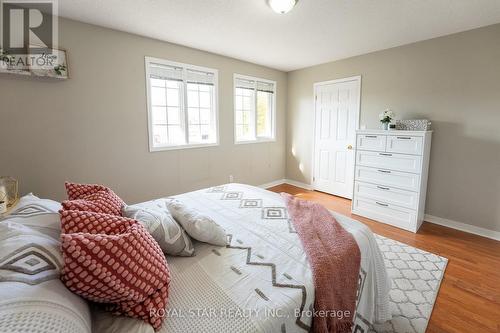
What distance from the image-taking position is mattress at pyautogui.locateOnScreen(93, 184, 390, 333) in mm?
921

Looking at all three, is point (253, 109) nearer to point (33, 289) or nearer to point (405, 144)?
point (405, 144)

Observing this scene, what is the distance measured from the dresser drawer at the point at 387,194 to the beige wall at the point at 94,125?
246cm

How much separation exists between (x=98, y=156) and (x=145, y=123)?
0.71 m

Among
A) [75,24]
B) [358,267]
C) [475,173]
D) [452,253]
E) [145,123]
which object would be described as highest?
[75,24]

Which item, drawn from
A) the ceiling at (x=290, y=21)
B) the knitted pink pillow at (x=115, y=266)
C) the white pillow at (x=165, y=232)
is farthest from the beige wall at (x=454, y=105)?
the knitted pink pillow at (x=115, y=266)

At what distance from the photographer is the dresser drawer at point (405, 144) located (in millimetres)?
2841

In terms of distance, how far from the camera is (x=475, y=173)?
289 centimetres

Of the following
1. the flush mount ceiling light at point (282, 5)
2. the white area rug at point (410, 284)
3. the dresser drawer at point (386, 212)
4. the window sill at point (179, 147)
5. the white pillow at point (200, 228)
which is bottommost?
the white area rug at point (410, 284)

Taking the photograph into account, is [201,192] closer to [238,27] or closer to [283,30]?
[238,27]

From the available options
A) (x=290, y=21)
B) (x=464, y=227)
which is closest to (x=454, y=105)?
(x=464, y=227)

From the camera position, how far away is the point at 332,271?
4.02 feet

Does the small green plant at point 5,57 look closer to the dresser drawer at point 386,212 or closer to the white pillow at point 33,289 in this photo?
the white pillow at point 33,289

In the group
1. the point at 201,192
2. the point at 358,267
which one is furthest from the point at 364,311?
the point at 201,192

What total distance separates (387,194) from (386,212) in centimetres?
25
